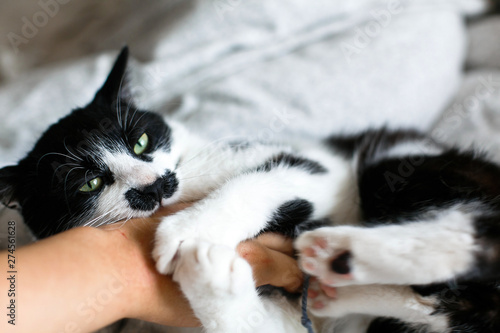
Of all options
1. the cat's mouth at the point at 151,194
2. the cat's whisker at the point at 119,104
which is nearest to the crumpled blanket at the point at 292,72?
the cat's whisker at the point at 119,104

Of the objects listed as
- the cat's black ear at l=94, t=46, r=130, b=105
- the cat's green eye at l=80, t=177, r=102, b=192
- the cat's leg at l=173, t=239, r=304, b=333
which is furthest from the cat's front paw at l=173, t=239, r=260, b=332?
the cat's black ear at l=94, t=46, r=130, b=105

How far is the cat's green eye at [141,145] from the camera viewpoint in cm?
102

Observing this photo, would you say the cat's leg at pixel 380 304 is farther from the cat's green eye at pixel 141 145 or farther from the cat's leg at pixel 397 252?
the cat's green eye at pixel 141 145

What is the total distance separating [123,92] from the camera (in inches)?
46.6

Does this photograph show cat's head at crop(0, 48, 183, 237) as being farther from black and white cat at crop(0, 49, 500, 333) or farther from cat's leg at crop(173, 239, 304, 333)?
cat's leg at crop(173, 239, 304, 333)

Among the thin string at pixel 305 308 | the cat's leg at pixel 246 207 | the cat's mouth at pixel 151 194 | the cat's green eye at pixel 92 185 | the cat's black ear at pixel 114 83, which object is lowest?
the thin string at pixel 305 308

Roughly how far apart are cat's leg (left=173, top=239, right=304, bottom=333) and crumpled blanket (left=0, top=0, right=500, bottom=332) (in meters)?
0.69

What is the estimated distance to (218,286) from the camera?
2.35ft

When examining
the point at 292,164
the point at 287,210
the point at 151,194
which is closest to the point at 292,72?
the point at 292,164

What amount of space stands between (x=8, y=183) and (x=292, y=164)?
80 centimetres

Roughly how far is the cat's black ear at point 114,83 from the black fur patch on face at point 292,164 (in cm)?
53

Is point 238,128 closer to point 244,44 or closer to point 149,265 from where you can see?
point 244,44

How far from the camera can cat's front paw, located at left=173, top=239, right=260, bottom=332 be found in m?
0.71

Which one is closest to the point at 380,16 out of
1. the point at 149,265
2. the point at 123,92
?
the point at 123,92
